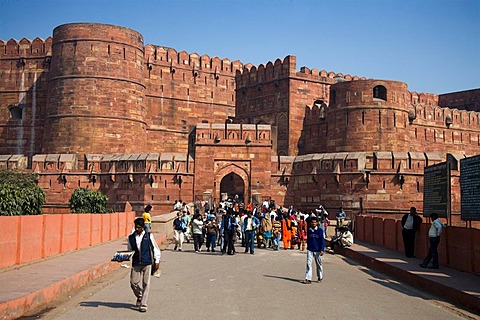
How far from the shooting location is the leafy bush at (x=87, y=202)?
22.3 m

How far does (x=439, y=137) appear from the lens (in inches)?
1187

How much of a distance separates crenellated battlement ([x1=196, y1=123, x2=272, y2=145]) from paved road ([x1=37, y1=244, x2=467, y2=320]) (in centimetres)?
1405

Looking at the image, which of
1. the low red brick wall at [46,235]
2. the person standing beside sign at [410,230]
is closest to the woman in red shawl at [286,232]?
the person standing beside sign at [410,230]

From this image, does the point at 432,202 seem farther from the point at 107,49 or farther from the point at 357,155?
the point at 107,49

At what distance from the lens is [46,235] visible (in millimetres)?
10391

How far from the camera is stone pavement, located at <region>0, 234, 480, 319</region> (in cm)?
634

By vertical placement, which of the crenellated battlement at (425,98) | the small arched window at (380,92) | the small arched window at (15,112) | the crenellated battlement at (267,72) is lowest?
the small arched window at (15,112)

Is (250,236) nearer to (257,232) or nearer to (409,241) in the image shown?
(257,232)

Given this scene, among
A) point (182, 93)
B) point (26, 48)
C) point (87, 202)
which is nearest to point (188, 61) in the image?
point (182, 93)

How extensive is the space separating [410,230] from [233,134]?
14.2 m

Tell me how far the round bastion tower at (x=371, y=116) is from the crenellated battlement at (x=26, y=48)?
1610cm

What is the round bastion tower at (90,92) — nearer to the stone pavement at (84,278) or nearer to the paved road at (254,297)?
the stone pavement at (84,278)

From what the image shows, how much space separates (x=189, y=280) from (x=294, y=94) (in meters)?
22.7

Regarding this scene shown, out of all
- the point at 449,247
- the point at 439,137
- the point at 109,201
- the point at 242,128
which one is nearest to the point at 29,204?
the point at 109,201
